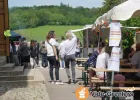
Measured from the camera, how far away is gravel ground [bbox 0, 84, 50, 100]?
412 inches

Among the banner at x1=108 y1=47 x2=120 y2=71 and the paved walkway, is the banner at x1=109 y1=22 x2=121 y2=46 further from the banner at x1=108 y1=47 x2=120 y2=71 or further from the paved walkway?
the paved walkway

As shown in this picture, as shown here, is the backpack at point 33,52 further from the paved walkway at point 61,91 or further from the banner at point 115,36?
the banner at point 115,36

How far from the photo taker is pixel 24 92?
1137 cm

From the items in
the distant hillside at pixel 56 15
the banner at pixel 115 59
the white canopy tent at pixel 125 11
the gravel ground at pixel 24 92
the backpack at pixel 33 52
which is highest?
the distant hillside at pixel 56 15

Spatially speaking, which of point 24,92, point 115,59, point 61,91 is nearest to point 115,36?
point 115,59

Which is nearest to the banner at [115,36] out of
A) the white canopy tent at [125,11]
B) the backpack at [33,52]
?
the white canopy tent at [125,11]

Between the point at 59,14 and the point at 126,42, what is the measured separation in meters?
33.9

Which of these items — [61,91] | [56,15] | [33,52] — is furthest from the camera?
[56,15]

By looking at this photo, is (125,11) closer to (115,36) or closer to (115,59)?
(115,36)

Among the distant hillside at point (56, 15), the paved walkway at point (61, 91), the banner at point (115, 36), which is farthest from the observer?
the distant hillside at point (56, 15)

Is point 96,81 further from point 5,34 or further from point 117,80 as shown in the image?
point 5,34

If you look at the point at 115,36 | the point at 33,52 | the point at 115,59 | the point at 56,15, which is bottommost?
the point at 33,52

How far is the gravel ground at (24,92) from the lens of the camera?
10455 mm

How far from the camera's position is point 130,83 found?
9438mm
